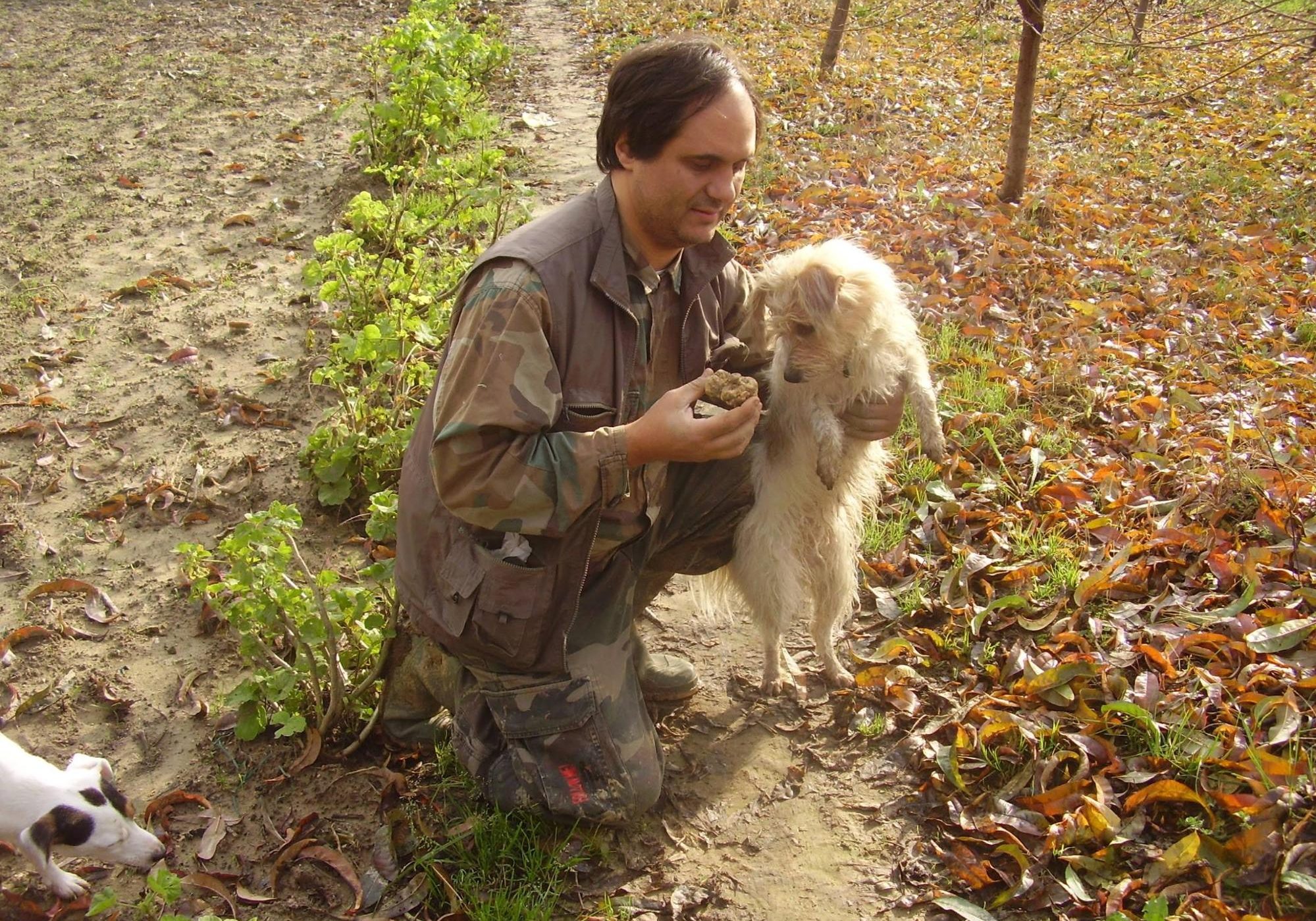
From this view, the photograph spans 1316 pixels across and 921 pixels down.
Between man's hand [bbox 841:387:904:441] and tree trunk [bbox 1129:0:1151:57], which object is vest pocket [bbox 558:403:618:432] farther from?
tree trunk [bbox 1129:0:1151:57]

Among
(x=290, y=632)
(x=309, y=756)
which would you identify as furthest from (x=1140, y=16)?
(x=309, y=756)

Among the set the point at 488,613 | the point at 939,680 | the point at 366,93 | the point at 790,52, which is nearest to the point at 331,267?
the point at 488,613

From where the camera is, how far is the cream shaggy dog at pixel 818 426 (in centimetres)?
299

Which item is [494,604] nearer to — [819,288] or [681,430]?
[681,430]

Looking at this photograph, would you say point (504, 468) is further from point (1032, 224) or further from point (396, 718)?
point (1032, 224)

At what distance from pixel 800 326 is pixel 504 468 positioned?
1.12 m

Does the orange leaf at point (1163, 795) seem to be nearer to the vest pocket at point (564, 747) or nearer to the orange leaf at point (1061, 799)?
the orange leaf at point (1061, 799)

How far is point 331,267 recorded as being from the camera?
4.87 meters

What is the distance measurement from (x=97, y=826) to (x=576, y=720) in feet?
4.50

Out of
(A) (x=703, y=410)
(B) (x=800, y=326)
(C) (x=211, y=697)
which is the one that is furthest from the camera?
(C) (x=211, y=697)

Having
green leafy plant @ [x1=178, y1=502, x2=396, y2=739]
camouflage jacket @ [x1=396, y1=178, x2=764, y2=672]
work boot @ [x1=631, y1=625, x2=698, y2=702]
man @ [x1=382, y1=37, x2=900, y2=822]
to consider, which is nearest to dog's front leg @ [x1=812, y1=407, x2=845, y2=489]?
man @ [x1=382, y1=37, x2=900, y2=822]

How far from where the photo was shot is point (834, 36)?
32.1 ft

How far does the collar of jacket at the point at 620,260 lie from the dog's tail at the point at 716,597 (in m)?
1.10

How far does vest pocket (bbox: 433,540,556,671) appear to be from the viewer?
8.75 ft
